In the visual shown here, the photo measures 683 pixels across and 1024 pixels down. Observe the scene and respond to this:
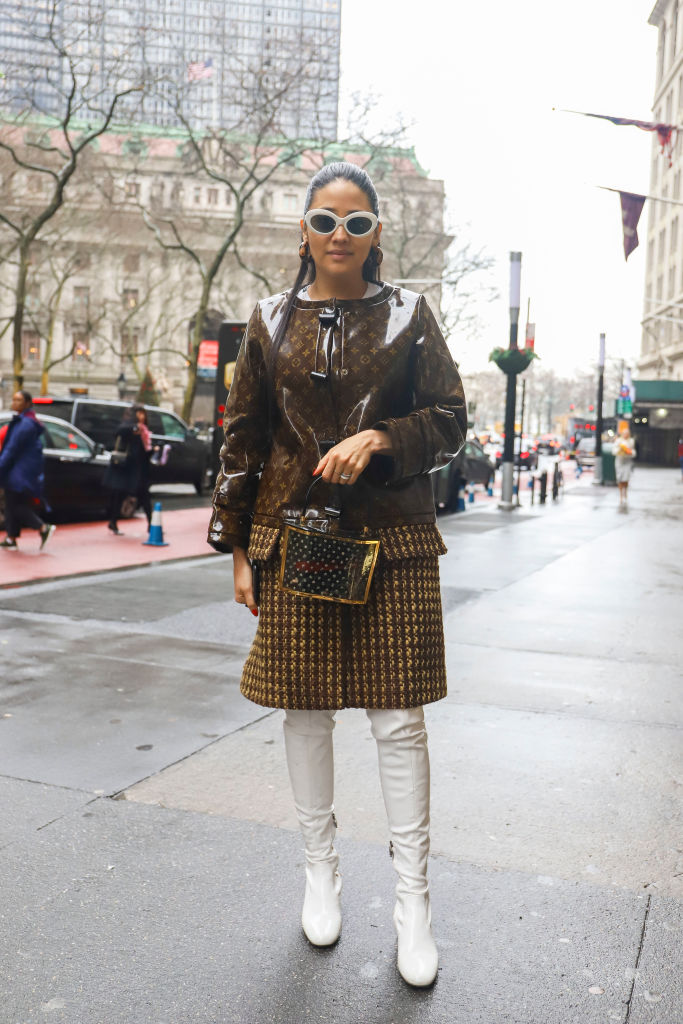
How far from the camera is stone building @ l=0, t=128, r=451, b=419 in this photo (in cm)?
3412

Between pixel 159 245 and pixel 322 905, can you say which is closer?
pixel 322 905

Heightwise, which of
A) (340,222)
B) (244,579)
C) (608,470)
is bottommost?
(608,470)

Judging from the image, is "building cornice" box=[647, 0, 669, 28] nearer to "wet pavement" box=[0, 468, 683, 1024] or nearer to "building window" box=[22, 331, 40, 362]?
"building window" box=[22, 331, 40, 362]

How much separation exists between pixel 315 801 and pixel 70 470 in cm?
1266

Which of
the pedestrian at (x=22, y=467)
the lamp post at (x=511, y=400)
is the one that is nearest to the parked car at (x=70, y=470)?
the pedestrian at (x=22, y=467)

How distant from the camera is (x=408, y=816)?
8.63ft

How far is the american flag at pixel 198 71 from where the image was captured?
25.4 metres

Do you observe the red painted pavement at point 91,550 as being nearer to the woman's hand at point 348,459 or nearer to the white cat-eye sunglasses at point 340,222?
the white cat-eye sunglasses at point 340,222

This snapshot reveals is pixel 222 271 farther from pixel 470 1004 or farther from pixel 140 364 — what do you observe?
pixel 470 1004

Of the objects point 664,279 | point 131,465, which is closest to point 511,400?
point 131,465

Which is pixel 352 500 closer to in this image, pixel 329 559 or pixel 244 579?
pixel 329 559

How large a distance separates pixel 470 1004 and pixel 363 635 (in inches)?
36.9

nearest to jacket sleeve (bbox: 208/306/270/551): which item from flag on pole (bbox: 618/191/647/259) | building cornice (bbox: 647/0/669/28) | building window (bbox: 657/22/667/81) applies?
flag on pole (bbox: 618/191/647/259)

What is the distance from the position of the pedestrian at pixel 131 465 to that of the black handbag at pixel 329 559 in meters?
11.0
